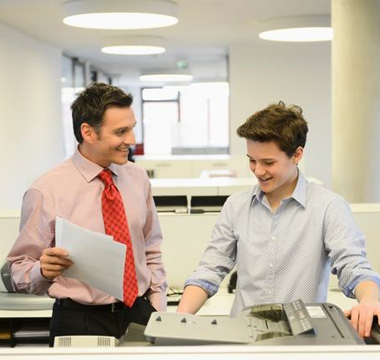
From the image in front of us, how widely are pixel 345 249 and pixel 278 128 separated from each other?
381 mm

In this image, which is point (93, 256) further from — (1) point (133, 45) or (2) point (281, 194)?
(1) point (133, 45)

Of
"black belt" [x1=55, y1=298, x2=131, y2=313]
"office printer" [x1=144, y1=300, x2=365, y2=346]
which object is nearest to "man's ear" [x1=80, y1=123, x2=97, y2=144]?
"black belt" [x1=55, y1=298, x2=131, y2=313]

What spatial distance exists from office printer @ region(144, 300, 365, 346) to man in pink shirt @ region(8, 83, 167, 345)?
1054mm

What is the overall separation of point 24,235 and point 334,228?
1.00 meters

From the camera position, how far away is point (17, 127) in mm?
9961

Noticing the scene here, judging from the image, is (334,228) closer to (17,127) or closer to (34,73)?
(17,127)

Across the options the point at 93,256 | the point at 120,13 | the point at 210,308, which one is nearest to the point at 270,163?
the point at 93,256

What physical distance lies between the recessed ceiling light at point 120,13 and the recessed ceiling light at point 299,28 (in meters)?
1.84

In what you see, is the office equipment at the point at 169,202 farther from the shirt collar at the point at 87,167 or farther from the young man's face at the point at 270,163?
the young man's face at the point at 270,163

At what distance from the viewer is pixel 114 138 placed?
2.55 metres

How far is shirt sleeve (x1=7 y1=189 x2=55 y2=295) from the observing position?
98.6 inches

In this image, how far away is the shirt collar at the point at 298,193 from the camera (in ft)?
7.37

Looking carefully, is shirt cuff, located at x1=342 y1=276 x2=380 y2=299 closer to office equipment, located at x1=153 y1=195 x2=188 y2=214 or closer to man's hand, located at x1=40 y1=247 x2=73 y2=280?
man's hand, located at x1=40 y1=247 x2=73 y2=280

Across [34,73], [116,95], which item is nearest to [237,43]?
[34,73]
